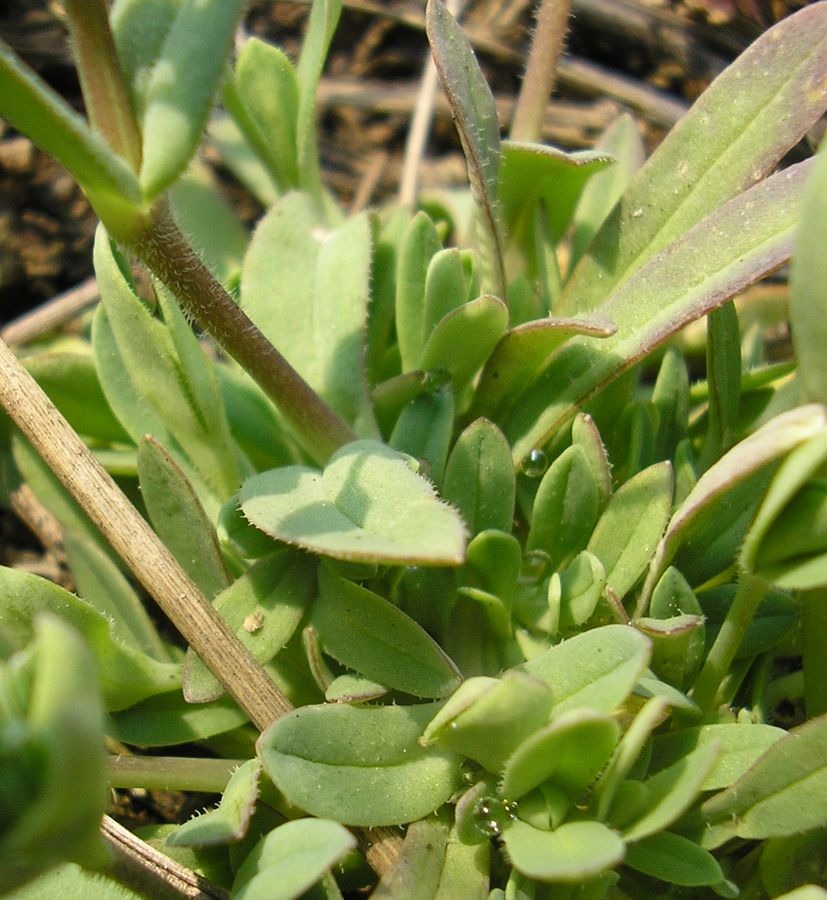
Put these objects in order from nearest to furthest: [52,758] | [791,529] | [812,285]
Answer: [52,758], [812,285], [791,529]

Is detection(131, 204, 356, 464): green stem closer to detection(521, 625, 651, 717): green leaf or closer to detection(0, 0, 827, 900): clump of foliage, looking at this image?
detection(0, 0, 827, 900): clump of foliage

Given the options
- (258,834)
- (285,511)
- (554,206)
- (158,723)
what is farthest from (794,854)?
(554,206)

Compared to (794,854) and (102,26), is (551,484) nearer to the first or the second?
(794,854)

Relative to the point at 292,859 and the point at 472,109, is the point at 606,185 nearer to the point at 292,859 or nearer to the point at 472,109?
the point at 472,109

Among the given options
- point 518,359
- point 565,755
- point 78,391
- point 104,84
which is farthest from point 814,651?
point 78,391

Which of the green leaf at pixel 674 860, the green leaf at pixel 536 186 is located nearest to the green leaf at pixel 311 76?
the green leaf at pixel 536 186

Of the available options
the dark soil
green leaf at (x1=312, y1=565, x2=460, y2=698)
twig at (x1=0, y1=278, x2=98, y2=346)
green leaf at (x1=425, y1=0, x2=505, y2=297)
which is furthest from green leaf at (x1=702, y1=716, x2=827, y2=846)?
the dark soil

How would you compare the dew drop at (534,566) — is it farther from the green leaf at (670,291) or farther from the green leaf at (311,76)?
the green leaf at (311,76)
